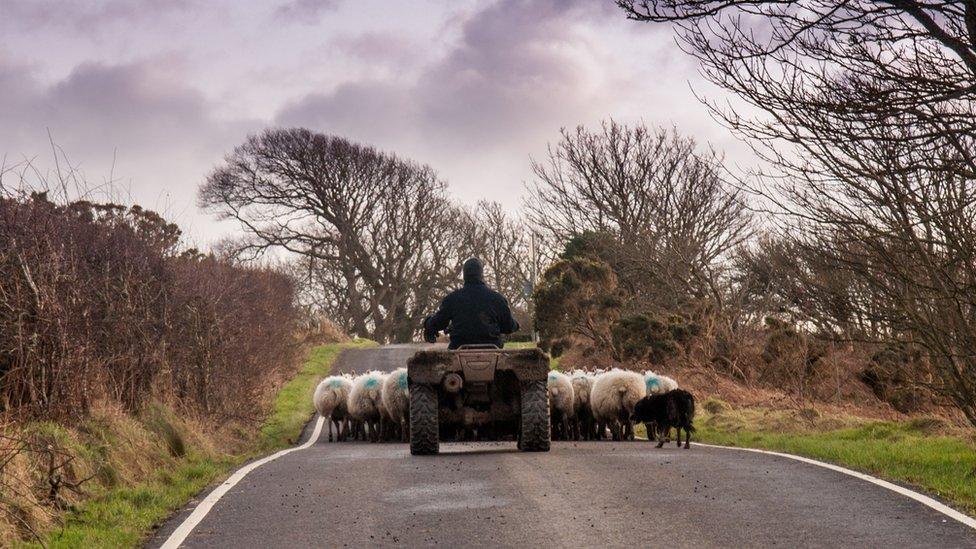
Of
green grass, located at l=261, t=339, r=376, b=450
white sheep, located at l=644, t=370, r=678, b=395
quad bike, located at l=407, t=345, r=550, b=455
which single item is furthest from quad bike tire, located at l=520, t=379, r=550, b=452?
green grass, located at l=261, t=339, r=376, b=450

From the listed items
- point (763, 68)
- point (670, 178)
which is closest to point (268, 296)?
point (670, 178)

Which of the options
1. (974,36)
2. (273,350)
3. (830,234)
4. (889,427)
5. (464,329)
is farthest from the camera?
(273,350)

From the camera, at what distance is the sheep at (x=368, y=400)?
2003cm

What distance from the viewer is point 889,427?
55.9 ft

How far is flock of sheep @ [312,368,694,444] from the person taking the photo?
61.7ft

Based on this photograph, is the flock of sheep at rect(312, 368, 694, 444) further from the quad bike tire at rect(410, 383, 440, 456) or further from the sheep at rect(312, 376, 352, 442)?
the quad bike tire at rect(410, 383, 440, 456)

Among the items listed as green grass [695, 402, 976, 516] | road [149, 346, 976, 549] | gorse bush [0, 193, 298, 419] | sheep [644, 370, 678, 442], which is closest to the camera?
road [149, 346, 976, 549]

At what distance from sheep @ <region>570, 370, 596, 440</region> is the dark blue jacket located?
445 centimetres

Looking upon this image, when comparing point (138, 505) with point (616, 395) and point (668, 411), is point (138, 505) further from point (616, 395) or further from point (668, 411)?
point (616, 395)

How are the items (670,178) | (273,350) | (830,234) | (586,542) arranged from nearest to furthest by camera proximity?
(586,542)
(830,234)
(273,350)
(670,178)

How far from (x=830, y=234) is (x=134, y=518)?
7.82m

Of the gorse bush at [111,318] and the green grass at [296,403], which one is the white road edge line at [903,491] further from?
the green grass at [296,403]

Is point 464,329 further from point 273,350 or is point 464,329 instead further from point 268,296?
point 268,296

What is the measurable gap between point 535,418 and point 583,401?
16.1 feet
